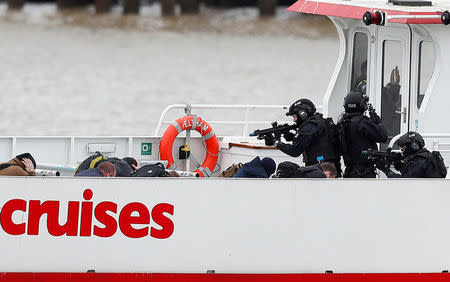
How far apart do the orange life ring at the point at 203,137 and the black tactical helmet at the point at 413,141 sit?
3105 millimetres

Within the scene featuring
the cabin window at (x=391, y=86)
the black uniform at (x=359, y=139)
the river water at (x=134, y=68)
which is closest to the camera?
the black uniform at (x=359, y=139)

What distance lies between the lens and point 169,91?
138 ft

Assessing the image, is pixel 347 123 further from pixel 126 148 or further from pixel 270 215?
pixel 126 148

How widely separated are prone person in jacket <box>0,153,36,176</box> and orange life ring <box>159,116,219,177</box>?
104 inches

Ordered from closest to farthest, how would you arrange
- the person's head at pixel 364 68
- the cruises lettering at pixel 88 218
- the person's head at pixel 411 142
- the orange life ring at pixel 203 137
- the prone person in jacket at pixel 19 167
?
the cruises lettering at pixel 88 218 < the prone person in jacket at pixel 19 167 < the person's head at pixel 411 142 < the person's head at pixel 364 68 < the orange life ring at pixel 203 137

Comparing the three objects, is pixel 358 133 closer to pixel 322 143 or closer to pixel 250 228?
pixel 322 143

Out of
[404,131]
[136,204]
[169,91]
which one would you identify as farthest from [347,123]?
[169,91]

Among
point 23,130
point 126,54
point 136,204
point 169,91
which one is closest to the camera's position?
point 136,204

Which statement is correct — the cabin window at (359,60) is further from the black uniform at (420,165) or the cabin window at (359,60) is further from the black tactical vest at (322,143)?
the black uniform at (420,165)

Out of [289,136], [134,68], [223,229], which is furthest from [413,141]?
[134,68]

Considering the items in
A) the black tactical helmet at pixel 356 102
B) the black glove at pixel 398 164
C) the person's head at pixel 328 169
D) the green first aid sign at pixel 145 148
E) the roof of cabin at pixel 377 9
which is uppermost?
the roof of cabin at pixel 377 9

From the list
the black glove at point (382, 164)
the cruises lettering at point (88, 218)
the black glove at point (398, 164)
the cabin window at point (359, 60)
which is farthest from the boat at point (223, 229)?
the cabin window at point (359, 60)

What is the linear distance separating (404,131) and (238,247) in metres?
2.51

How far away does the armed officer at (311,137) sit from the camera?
1204cm
